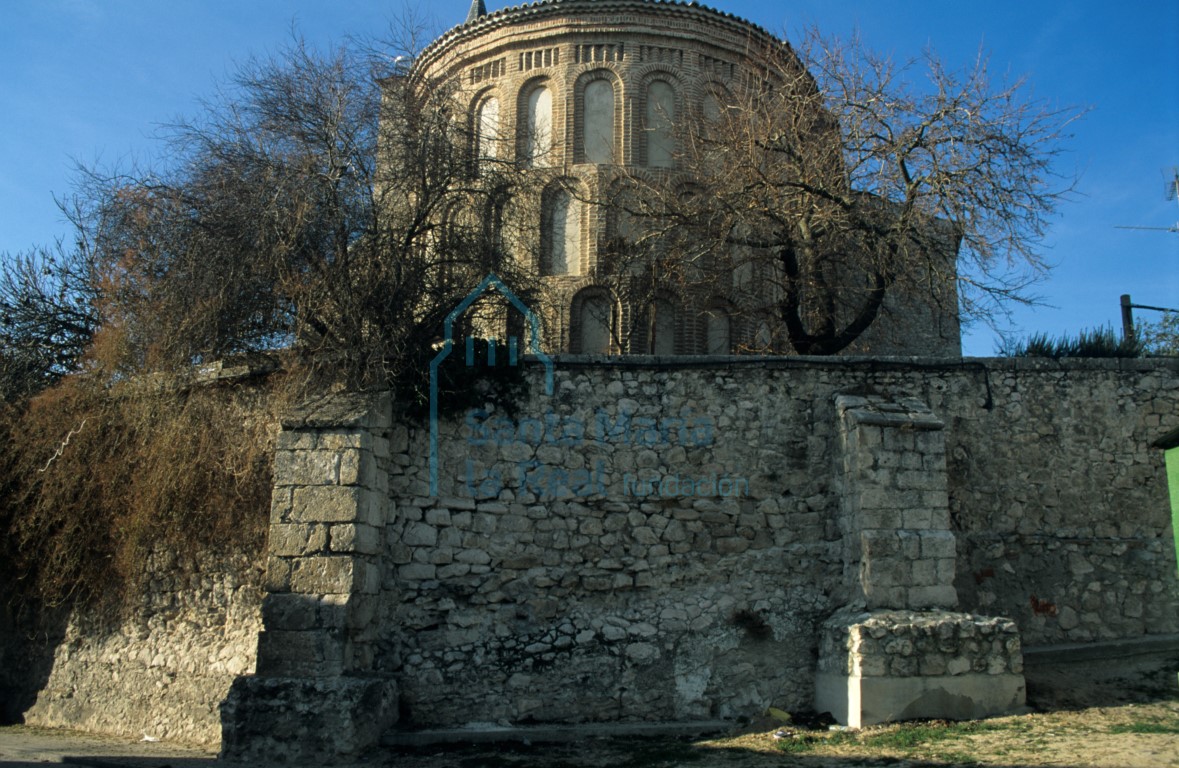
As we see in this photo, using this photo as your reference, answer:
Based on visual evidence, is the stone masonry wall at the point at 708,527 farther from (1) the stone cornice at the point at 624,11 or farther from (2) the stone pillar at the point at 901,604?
(1) the stone cornice at the point at 624,11

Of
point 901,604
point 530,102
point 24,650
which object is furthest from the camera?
point 530,102

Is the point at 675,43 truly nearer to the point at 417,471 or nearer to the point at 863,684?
the point at 417,471

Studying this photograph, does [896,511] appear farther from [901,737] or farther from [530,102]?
[530,102]

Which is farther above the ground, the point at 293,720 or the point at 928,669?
the point at 928,669

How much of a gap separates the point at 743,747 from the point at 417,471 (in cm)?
367

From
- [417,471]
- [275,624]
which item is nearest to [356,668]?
[275,624]

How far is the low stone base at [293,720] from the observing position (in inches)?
295

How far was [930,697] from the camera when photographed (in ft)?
25.5

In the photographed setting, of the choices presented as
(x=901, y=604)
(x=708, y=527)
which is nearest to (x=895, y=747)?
(x=901, y=604)

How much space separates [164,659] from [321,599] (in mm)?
2554

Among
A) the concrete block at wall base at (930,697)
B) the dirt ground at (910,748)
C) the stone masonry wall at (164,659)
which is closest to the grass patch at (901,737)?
the dirt ground at (910,748)

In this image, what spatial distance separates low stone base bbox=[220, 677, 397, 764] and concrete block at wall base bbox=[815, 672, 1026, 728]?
393 centimetres

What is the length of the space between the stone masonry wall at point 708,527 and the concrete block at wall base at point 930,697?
0.89 meters

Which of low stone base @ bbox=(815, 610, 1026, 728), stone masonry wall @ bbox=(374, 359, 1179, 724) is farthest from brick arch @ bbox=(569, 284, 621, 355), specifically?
low stone base @ bbox=(815, 610, 1026, 728)
